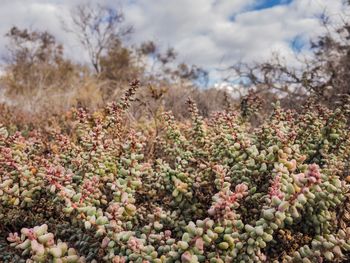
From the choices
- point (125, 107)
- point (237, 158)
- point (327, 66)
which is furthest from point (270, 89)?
point (237, 158)

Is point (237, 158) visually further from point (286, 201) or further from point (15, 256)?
point (15, 256)

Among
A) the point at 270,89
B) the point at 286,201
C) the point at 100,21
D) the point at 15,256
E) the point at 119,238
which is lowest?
the point at 15,256

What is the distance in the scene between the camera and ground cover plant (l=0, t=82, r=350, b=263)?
148 centimetres

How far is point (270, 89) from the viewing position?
7125 millimetres

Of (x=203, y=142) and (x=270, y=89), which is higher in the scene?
(x=270, y=89)

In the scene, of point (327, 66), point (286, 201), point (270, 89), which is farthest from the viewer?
point (270, 89)

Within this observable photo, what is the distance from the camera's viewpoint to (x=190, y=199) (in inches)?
76.4

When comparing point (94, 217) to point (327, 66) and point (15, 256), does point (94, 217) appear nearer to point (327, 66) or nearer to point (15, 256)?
point (15, 256)

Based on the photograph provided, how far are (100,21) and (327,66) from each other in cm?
2855

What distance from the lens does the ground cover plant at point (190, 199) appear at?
148 centimetres

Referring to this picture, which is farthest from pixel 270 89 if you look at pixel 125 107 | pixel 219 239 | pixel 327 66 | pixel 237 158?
pixel 219 239

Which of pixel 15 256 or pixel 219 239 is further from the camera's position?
pixel 15 256

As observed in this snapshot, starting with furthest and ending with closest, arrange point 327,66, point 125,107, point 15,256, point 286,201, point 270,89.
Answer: point 270,89
point 327,66
point 125,107
point 15,256
point 286,201

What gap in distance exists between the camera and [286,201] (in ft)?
4.70
